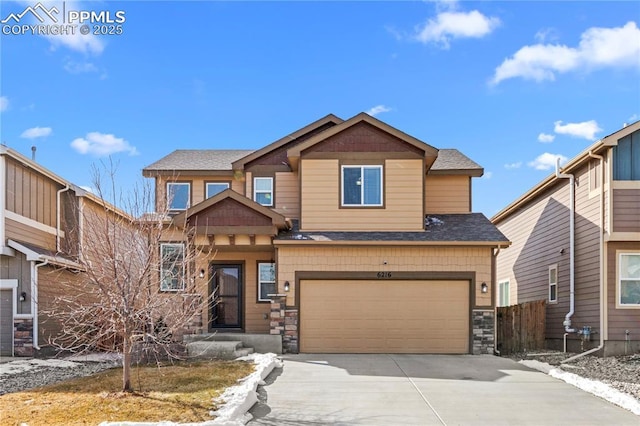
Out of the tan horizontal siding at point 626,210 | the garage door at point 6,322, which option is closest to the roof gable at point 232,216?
the garage door at point 6,322

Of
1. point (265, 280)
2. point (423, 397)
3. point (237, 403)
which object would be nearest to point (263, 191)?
point (265, 280)

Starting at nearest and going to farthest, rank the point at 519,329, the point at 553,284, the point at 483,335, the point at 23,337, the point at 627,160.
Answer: the point at 627,160 → the point at 483,335 → the point at 23,337 → the point at 519,329 → the point at 553,284

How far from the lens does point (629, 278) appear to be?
1412 cm

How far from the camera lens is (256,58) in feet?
50.4

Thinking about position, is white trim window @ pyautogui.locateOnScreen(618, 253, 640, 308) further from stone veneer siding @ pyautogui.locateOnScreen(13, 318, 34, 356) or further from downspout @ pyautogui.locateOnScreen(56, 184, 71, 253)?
downspout @ pyautogui.locateOnScreen(56, 184, 71, 253)

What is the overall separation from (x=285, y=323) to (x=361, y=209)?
11.7 ft

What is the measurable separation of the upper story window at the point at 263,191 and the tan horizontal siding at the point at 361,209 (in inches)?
71.4

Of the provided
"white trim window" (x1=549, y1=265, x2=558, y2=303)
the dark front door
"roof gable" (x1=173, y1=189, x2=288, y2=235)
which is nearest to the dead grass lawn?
"roof gable" (x1=173, y1=189, x2=288, y2=235)

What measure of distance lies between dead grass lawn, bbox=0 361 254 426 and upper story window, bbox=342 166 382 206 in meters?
6.27

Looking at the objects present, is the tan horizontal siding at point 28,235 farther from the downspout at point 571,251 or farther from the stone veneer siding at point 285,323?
the downspout at point 571,251

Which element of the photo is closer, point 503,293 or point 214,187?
point 214,187

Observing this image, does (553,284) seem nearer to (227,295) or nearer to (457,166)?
(457,166)

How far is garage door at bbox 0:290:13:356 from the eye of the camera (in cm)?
1527

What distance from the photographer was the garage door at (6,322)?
50.1ft
